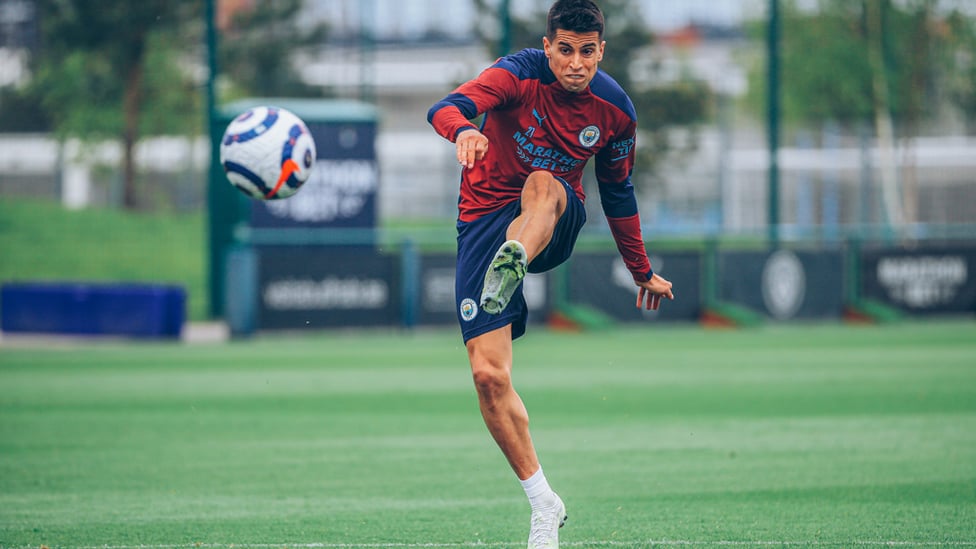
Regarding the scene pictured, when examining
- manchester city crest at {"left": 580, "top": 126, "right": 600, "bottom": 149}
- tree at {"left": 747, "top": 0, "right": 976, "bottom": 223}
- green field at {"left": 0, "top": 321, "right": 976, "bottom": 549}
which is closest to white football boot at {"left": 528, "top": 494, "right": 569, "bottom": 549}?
green field at {"left": 0, "top": 321, "right": 976, "bottom": 549}

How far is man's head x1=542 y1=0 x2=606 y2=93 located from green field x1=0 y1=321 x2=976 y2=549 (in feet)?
6.94

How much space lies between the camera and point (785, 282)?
22406 mm

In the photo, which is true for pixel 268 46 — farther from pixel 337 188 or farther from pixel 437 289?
pixel 437 289

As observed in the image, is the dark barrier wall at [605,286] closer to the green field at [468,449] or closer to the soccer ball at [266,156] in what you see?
the green field at [468,449]

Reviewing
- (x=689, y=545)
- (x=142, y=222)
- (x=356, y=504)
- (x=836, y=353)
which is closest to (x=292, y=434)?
(x=356, y=504)

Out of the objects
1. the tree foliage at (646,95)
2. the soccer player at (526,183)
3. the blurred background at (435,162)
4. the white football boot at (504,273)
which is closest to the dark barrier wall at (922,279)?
the blurred background at (435,162)

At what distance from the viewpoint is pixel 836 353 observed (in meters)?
16.9

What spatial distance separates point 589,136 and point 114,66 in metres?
29.7

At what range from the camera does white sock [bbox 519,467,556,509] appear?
5.91 meters

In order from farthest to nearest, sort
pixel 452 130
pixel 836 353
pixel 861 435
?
1. pixel 836 353
2. pixel 861 435
3. pixel 452 130

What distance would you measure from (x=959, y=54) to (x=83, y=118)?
20.1 metres

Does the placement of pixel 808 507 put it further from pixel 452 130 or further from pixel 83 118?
pixel 83 118

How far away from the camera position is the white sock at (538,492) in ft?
19.4

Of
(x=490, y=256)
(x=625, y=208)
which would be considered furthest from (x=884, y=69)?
(x=490, y=256)
